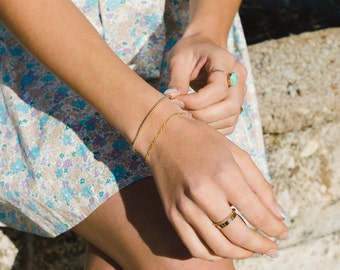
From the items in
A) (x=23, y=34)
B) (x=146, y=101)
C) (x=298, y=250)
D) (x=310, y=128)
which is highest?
(x=23, y=34)

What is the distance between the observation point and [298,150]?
1.86m

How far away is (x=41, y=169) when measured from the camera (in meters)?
1.31

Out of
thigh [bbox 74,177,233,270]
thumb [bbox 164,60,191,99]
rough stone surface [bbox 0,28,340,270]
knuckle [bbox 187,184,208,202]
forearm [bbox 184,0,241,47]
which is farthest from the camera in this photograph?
rough stone surface [bbox 0,28,340,270]

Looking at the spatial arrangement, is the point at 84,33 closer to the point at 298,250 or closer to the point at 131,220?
the point at 131,220

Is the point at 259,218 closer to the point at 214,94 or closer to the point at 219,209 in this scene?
the point at 219,209

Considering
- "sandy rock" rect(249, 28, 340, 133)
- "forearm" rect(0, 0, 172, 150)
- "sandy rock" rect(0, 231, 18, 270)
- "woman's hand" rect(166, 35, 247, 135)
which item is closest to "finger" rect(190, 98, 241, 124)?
"woman's hand" rect(166, 35, 247, 135)

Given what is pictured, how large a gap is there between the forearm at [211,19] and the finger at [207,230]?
1.45ft

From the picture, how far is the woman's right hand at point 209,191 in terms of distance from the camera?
107cm

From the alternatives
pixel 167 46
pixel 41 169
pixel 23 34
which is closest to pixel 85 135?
pixel 41 169

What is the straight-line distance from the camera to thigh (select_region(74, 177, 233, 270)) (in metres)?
1.18

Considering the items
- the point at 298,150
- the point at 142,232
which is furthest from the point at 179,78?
the point at 298,150

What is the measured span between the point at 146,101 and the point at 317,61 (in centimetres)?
90

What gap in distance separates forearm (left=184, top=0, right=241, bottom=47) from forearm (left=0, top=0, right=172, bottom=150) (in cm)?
26

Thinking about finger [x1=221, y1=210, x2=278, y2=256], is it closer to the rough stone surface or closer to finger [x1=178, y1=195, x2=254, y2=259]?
finger [x1=178, y1=195, x2=254, y2=259]
